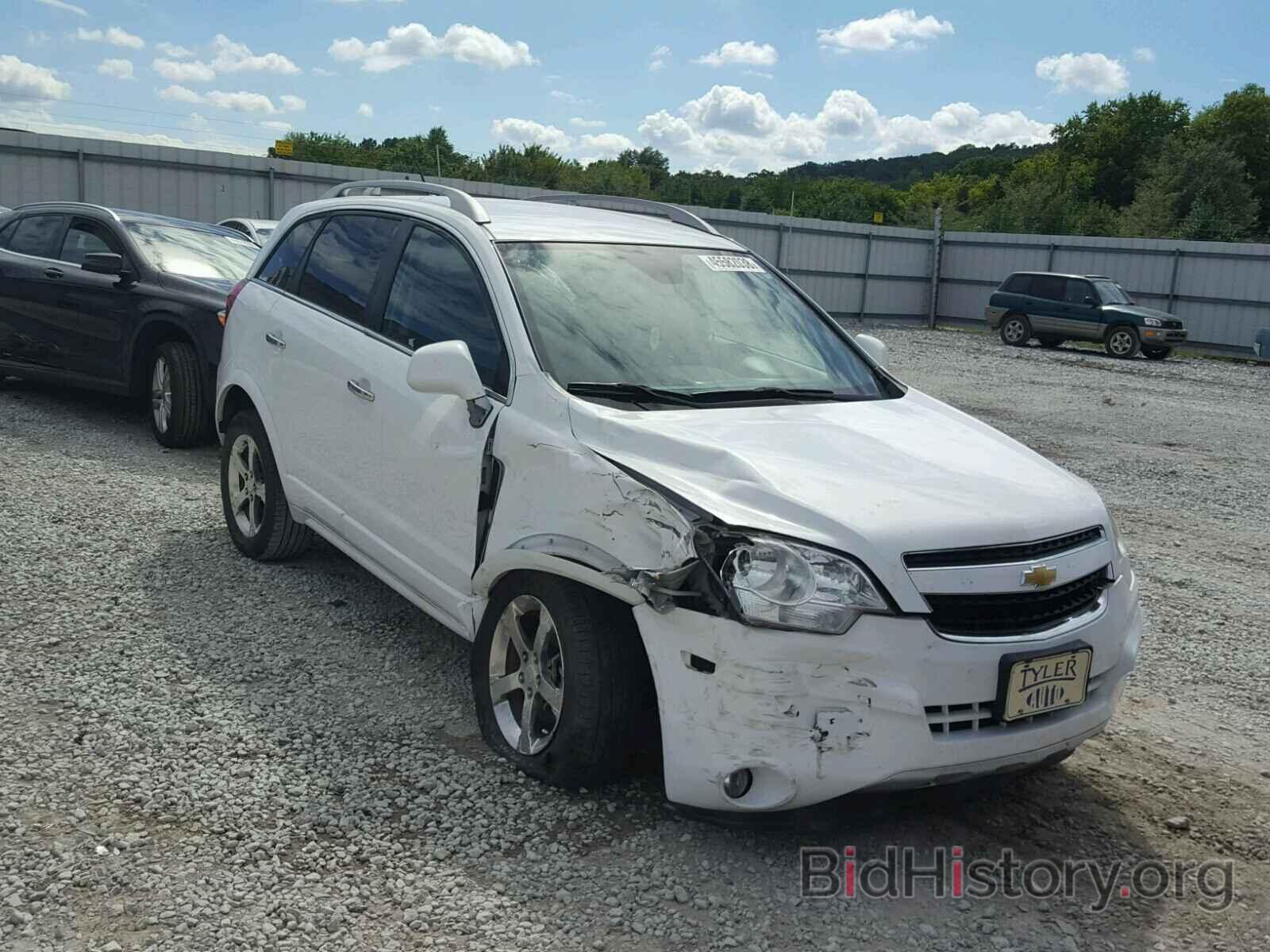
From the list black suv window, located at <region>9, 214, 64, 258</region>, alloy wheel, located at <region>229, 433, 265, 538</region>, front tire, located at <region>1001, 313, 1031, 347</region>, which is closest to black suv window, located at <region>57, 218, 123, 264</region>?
black suv window, located at <region>9, 214, 64, 258</region>

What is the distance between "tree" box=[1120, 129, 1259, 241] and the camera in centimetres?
5153

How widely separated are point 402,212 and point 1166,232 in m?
50.3

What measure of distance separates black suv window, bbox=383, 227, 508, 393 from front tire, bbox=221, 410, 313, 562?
1.27 m

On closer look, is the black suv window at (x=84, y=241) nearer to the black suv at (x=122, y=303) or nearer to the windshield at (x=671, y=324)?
the black suv at (x=122, y=303)

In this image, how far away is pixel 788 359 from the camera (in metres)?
4.30

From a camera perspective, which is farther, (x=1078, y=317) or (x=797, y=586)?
(x=1078, y=317)

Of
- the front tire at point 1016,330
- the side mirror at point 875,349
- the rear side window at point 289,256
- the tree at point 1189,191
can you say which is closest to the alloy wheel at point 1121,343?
the front tire at point 1016,330

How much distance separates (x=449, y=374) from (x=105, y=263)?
5879mm

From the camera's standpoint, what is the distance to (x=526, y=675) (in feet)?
11.8

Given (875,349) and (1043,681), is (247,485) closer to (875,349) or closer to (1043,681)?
(875,349)

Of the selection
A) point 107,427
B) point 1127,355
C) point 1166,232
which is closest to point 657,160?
point 1166,232

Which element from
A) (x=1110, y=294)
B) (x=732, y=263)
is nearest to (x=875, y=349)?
(x=732, y=263)

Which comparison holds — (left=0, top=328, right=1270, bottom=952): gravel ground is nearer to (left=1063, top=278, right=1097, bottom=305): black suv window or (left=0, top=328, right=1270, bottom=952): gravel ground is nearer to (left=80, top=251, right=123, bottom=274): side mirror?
(left=80, top=251, right=123, bottom=274): side mirror

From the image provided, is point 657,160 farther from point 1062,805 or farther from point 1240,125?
point 1062,805
